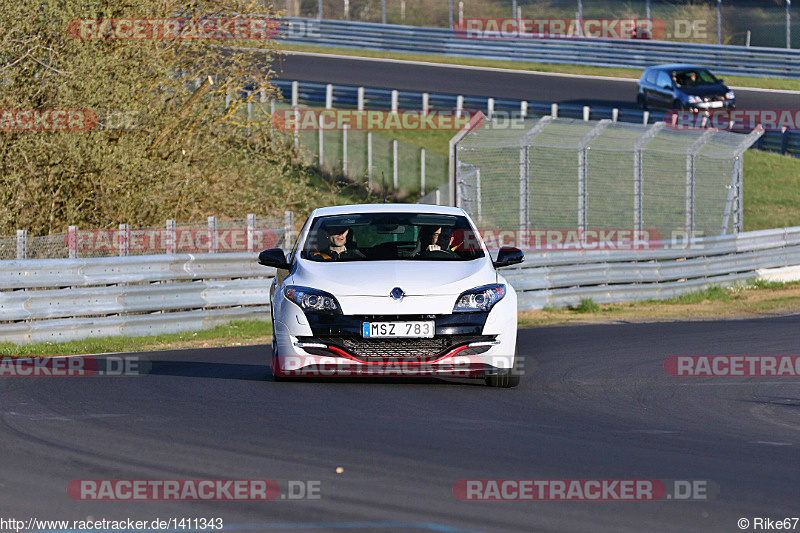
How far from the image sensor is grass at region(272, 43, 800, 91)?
4381 centimetres

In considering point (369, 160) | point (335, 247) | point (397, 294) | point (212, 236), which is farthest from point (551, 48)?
point (397, 294)

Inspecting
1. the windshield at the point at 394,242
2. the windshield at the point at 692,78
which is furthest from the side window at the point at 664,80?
the windshield at the point at 394,242

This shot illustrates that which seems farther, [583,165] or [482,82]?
[482,82]

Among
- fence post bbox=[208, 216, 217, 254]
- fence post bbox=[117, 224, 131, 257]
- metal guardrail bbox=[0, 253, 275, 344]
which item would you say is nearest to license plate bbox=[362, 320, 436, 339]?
metal guardrail bbox=[0, 253, 275, 344]

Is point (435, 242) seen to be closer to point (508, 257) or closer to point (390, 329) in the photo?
point (508, 257)

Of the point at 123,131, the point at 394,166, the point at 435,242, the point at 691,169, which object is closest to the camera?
the point at 435,242

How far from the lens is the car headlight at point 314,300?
9.84 m

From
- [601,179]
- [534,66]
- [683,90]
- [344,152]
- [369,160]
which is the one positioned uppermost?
[534,66]

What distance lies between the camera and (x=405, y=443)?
7.56 metres

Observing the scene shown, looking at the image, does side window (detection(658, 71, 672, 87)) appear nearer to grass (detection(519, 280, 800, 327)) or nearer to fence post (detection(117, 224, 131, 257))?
grass (detection(519, 280, 800, 327))

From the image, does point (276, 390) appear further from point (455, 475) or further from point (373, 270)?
point (455, 475)

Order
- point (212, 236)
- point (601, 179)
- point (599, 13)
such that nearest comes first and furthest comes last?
point (212, 236) < point (601, 179) < point (599, 13)

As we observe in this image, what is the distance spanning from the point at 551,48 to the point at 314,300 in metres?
38.6

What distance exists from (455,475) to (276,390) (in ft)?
12.0
